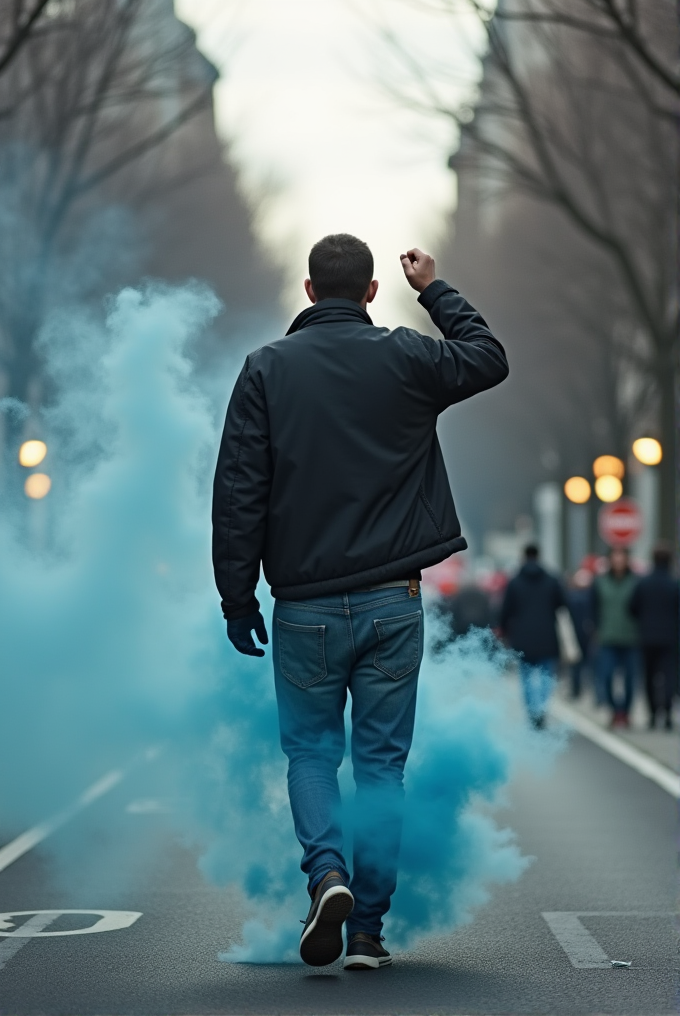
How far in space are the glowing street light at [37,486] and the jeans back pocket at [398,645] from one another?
2.01 m

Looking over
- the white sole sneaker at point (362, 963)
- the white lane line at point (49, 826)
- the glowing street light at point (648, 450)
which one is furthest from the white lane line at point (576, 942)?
the glowing street light at point (648, 450)

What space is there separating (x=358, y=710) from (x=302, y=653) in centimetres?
23

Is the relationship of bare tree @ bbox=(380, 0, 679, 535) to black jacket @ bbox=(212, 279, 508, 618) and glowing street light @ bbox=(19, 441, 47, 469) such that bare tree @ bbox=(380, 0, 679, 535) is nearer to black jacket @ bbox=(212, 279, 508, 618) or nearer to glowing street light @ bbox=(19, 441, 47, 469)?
glowing street light @ bbox=(19, 441, 47, 469)

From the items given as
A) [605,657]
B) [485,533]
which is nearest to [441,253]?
[605,657]

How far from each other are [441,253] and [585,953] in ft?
130

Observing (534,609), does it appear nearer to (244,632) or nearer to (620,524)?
(620,524)

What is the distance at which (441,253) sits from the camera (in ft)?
147

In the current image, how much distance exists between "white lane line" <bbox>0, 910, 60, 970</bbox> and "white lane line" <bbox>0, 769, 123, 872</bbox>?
1.68 feet

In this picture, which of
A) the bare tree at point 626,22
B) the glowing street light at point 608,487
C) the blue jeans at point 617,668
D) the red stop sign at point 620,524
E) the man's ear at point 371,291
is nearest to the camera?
the man's ear at point 371,291

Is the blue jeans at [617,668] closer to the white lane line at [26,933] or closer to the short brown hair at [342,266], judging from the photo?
the white lane line at [26,933]

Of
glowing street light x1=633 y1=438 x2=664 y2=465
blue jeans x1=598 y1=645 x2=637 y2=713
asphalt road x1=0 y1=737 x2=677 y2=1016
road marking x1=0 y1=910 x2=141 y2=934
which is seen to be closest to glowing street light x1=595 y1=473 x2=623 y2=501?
glowing street light x1=633 y1=438 x2=664 y2=465

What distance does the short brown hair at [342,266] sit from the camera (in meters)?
5.37

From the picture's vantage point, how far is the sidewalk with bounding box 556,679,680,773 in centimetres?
1477

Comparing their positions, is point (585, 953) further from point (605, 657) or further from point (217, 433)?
point (605, 657)
